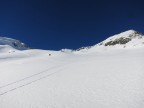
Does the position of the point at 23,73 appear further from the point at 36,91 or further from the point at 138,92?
the point at 138,92

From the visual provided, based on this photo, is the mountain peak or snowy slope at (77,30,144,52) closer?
snowy slope at (77,30,144,52)

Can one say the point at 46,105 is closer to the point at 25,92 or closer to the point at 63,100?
the point at 63,100

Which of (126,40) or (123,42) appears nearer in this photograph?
(123,42)

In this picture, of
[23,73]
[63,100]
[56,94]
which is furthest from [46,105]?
[23,73]

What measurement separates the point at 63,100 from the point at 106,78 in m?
3.56

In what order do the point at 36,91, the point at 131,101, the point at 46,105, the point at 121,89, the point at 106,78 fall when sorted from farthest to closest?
the point at 106,78
the point at 36,91
the point at 121,89
the point at 46,105
the point at 131,101

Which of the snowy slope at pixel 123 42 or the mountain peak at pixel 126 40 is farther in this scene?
the mountain peak at pixel 126 40

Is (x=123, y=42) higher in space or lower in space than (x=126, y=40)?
lower

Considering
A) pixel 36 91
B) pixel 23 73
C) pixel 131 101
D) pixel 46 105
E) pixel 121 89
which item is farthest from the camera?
pixel 23 73

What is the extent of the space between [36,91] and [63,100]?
7.35 ft

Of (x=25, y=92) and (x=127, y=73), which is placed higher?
(x=127, y=73)

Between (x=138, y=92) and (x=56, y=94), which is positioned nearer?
(x=138, y=92)

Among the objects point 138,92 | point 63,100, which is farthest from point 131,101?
point 63,100

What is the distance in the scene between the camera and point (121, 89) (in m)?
9.09
